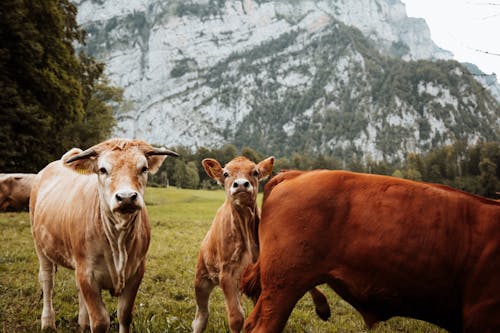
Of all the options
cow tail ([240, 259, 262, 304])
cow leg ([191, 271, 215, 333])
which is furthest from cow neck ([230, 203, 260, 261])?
cow tail ([240, 259, 262, 304])

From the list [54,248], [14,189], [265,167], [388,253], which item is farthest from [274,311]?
[14,189]

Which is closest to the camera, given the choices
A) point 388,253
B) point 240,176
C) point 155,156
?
point 388,253

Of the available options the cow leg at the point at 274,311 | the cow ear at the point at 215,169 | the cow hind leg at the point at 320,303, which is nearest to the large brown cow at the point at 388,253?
the cow leg at the point at 274,311

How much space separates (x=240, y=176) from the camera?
5.11 m

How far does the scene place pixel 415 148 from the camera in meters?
177

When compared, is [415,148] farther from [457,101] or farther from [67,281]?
[67,281]

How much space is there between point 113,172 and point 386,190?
2.52m

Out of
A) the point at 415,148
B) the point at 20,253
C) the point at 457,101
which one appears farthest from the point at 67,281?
the point at 457,101

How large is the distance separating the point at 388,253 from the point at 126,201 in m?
2.21

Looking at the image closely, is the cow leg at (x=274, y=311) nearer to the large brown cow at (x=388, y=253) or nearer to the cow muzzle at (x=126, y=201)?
the large brown cow at (x=388, y=253)

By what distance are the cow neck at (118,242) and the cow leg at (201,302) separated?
3.98 feet

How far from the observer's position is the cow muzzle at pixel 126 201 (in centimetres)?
340

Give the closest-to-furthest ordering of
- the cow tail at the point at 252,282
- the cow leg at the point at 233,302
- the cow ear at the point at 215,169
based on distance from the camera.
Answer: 1. the cow tail at the point at 252,282
2. the cow leg at the point at 233,302
3. the cow ear at the point at 215,169

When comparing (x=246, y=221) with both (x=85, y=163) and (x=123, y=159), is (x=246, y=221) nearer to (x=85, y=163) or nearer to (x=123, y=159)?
(x=123, y=159)
